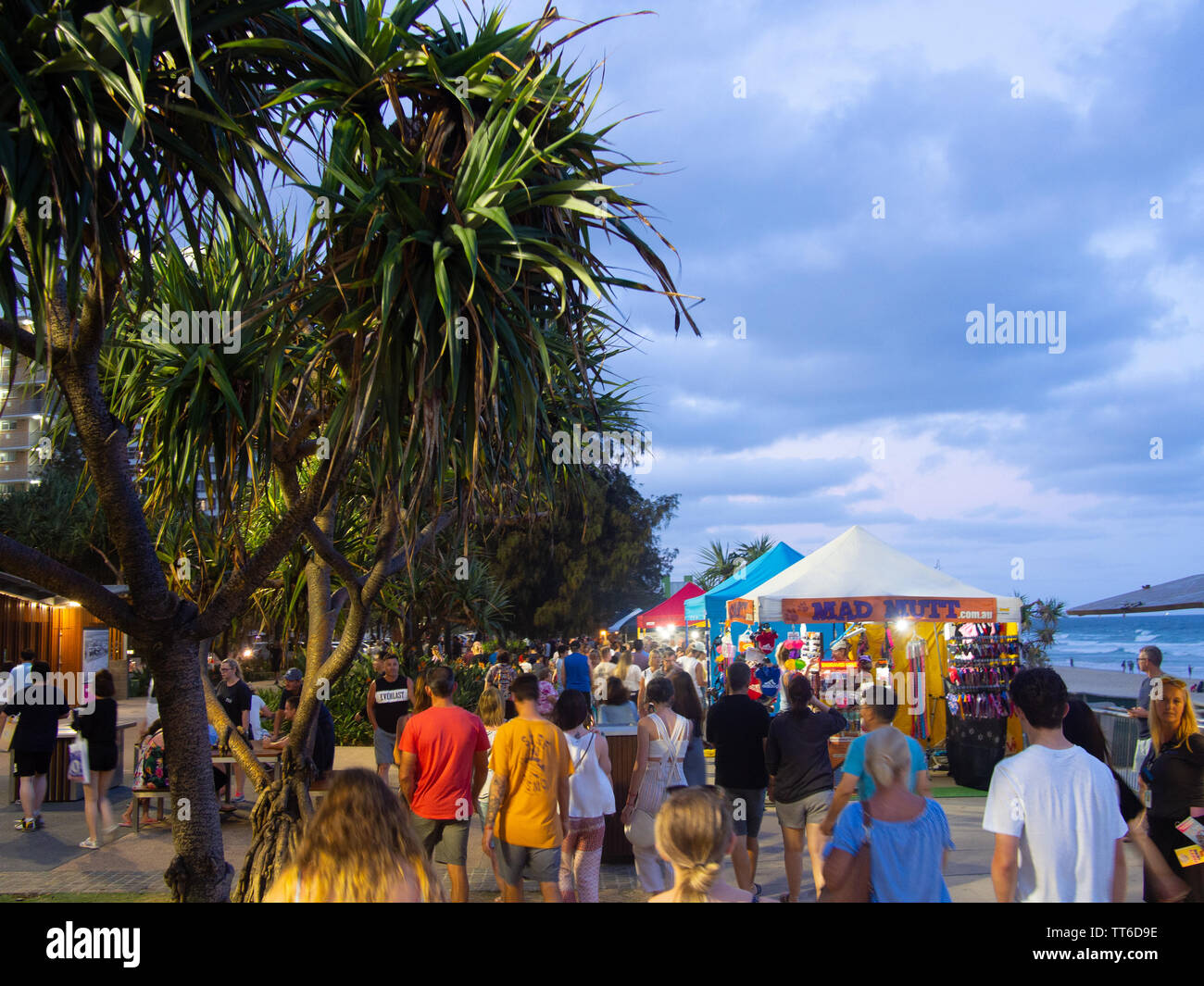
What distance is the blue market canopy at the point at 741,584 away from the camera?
16.0m

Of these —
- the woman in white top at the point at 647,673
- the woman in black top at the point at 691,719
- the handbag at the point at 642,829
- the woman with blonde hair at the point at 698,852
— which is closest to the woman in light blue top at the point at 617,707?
the woman in black top at the point at 691,719

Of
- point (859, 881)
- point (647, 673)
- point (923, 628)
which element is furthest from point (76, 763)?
point (923, 628)

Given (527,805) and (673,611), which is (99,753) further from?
(673,611)

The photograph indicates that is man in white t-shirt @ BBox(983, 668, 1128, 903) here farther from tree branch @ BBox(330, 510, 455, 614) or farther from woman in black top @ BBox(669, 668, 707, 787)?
tree branch @ BBox(330, 510, 455, 614)

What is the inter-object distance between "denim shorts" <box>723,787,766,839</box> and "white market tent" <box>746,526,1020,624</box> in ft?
18.8

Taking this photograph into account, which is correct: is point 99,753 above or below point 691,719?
below

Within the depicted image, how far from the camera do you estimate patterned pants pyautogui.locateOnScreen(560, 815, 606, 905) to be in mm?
5734

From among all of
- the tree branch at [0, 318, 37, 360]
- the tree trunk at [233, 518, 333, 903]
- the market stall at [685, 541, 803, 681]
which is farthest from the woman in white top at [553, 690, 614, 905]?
the market stall at [685, 541, 803, 681]

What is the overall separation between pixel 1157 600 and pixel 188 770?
12884 mm

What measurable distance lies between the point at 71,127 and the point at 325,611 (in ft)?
13.8

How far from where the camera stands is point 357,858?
259 centimetres

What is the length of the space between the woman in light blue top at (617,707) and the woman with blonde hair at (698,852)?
19.3 ft

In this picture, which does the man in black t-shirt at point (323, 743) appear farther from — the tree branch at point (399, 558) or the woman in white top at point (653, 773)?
the woman in white top at point (653, 773)
